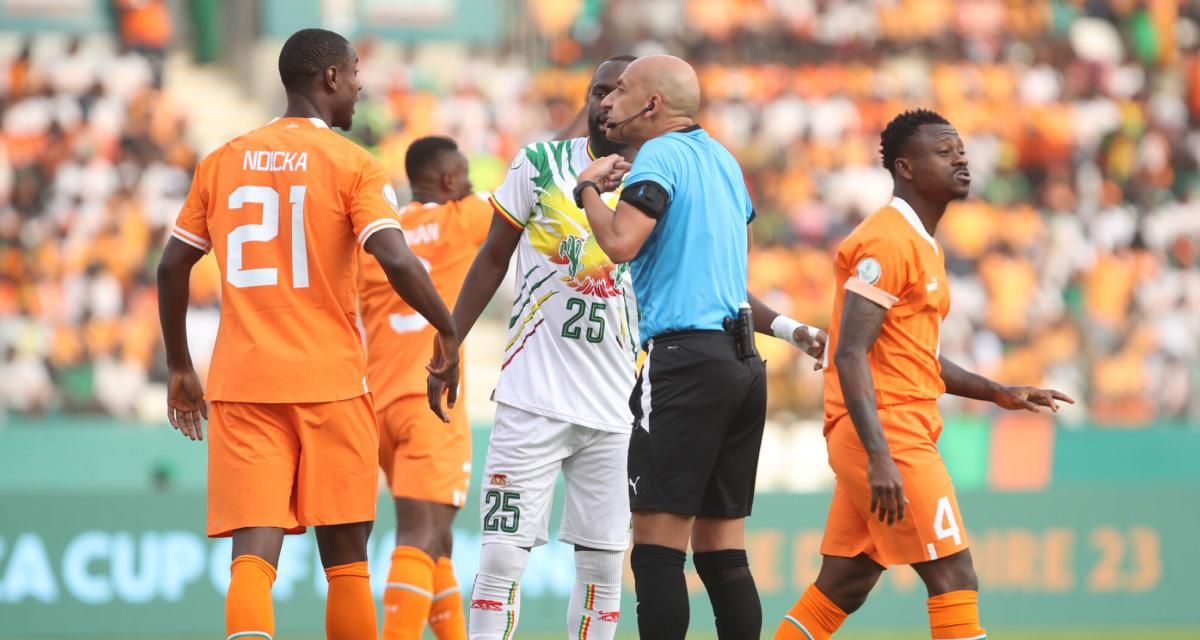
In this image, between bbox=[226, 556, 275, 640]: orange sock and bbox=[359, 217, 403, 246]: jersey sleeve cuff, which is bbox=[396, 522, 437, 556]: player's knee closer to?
bbox=[226, 556, 275, 640]: orange sock

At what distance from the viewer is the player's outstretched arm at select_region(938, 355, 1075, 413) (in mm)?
6508

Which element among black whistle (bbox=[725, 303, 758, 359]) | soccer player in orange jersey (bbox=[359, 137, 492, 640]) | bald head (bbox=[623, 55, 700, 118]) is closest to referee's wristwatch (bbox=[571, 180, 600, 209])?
bald head (bbox=[623, 55, 700, 118])

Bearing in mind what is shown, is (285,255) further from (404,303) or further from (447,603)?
(447,603)

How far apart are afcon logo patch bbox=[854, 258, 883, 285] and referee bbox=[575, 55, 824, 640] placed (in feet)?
1.39

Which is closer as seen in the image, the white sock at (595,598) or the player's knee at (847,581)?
the player's knee at (847,581)

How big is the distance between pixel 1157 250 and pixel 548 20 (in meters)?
8.48

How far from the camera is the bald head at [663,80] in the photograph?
5953 millimetres

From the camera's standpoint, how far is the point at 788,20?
24141 millimetres

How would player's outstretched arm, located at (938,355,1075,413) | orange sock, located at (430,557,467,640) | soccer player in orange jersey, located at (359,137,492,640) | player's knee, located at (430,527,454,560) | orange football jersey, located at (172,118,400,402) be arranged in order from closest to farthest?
orange football jersey, located at (172,118,400,402)
player's outstretched arm, located at (938,355,1075,413)
soccer player in orange jersey, located at (359,137,492,640)
player's knee, located at (430,527,454,560)
orange sock, located at (430,557,467,640)

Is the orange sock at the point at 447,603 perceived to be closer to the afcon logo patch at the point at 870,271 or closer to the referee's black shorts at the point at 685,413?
the referee's black shorts at the point at 685,413

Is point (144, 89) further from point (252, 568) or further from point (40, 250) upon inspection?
point (252, 568)

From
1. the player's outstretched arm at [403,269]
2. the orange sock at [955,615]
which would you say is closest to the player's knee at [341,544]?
the player's outstretched arm at [403,269]

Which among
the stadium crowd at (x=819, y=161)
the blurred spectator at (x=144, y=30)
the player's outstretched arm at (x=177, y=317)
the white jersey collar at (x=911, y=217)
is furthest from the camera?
the blurred spectator at (x=144, y=30)

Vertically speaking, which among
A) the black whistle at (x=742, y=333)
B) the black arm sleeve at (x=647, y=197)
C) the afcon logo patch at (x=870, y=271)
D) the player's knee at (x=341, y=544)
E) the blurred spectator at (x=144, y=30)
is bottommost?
the player's knee at (x=341, y=544)
